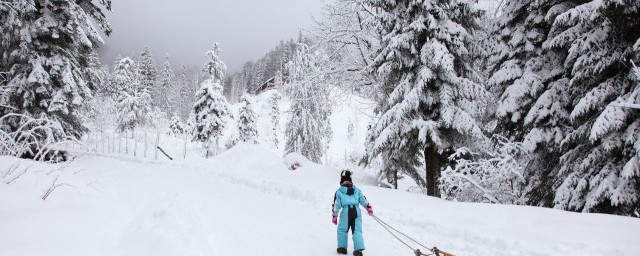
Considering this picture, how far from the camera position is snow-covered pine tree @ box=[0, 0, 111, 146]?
592 inches

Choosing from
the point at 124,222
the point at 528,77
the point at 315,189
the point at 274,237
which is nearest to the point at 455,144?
the point at 528,77

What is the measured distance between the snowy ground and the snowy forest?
1360 millimetres

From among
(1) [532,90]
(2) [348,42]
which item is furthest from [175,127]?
(1) [532,90]

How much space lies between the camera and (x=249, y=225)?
810cm

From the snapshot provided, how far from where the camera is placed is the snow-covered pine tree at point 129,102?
48.2m

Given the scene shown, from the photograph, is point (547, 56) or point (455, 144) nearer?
point (547, 56)

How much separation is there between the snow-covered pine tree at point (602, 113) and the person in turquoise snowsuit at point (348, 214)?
5071 millimetres

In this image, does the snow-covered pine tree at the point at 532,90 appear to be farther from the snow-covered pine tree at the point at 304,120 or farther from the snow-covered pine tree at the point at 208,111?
the snow-covered pine tree at the point at 208,111

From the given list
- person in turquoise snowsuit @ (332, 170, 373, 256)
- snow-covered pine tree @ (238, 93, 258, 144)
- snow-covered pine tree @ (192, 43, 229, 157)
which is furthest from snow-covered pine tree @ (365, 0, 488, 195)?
snow-covered pine tree @ (238, 93, 258, 144)

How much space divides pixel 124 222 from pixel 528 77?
34.9 feet

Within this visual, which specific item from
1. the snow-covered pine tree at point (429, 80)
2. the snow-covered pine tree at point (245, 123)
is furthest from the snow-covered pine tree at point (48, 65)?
the snow-covered pine tree at point (245, 123)

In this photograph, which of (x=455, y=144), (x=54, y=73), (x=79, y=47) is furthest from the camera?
(x=79, y=47)

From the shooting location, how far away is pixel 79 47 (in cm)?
1745

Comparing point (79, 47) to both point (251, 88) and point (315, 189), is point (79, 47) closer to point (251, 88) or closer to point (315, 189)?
point (315, 189)
